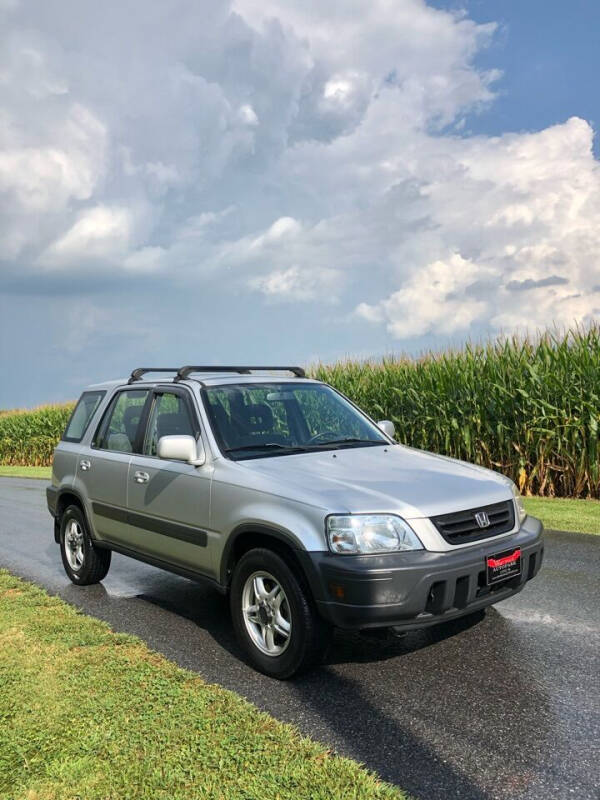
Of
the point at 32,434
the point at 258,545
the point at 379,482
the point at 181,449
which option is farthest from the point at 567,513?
the point at 32,434

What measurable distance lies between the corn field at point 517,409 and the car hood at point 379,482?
8538mm

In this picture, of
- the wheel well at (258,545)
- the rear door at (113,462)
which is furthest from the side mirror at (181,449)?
the rear door at (113,462)

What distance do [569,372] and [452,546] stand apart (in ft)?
33.0

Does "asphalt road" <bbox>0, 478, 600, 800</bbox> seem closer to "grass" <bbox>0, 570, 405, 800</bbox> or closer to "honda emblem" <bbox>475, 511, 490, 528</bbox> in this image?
"grass" <bbox>0, 570, 405, 800</bbox>

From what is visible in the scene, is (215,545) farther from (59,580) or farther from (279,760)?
(59,580)

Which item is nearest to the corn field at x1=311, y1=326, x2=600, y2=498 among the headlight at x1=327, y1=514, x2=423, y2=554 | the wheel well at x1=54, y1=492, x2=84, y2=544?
the wheel well at x1=54, y1=492, x2=84, y2=544

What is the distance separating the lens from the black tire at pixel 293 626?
434 centimetres

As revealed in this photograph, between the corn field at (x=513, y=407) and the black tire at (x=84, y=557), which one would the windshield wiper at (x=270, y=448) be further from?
the corn field at (x=513, y=407)

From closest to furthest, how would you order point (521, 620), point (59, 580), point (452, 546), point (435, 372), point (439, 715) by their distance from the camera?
point (439, 715)
point (452, 546)
point (521, 620)
point (59, 580)
point (435, 372)

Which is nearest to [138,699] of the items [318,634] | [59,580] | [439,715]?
[318,634]

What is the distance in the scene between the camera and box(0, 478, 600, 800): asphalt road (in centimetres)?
342

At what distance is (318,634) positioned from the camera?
436 centimetres

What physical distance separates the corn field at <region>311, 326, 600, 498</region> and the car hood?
28.0 feet

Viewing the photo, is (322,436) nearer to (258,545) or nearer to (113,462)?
(258,545)
